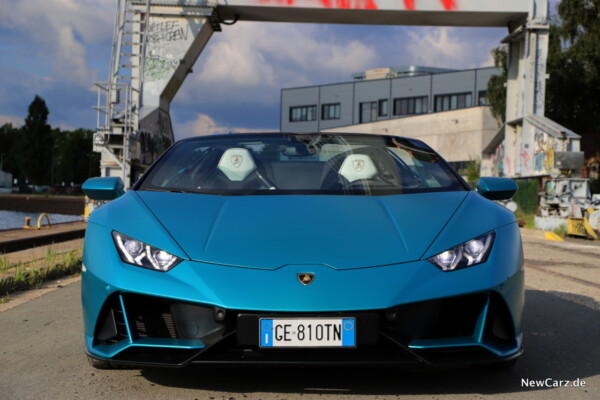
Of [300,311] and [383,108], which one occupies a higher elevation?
[383,108]

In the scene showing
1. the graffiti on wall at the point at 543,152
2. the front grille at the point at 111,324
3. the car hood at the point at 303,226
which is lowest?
the front grille at the point at 111,324

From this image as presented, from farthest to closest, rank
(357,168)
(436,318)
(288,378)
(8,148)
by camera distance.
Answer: (8,148) < (357,168) < (288,378) < (436,318)

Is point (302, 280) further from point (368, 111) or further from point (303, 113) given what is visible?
point (303, 113)

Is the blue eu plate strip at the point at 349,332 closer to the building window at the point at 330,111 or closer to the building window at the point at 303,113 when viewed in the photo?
the building window at the point at 330,111

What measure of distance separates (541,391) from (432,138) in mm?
49842

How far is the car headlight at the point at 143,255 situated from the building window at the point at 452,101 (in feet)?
194

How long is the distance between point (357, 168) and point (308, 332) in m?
1.45

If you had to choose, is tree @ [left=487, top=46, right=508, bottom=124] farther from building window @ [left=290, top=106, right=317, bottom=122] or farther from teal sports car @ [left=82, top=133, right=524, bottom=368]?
building window @ [left=290, top=106, right=317, bottom=122]

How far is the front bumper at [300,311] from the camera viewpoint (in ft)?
8.77

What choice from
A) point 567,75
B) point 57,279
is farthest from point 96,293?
point 567,75

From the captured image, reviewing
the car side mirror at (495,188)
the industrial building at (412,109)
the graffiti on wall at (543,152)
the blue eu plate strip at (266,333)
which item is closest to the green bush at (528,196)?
the graffiti on wall at (543,152)

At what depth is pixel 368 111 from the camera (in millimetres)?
66562

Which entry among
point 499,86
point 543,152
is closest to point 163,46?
point 543,152

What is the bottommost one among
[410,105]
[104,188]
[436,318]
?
[436,318]
